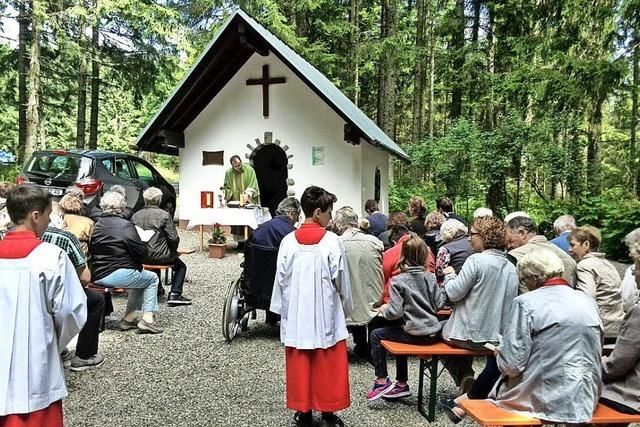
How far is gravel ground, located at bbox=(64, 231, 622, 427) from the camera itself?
14.2 feet

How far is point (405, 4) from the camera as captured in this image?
96.1 ft

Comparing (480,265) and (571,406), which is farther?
(480,265)

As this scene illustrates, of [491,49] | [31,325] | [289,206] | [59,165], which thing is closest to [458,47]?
[491,49]

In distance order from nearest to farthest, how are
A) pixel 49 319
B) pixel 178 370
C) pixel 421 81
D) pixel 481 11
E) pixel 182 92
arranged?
pixel 49 319
pixel 178 370
pixel 182 92
pixel 481 11
pixel 421 81

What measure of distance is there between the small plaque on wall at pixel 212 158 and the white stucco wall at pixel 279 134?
0.10 m

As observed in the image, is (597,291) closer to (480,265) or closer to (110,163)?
(480,265)

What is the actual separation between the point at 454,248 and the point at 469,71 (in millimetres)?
15707

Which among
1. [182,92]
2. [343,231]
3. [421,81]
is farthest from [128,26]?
[343,231]

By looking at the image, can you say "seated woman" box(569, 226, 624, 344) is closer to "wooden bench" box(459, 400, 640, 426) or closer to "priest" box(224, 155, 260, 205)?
"wooden bench" box(459, 400, 640, 426)

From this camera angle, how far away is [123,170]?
12.4 meters

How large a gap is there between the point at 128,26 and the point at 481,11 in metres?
12.5

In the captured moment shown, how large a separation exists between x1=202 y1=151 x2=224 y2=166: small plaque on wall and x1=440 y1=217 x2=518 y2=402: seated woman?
10.6 metres

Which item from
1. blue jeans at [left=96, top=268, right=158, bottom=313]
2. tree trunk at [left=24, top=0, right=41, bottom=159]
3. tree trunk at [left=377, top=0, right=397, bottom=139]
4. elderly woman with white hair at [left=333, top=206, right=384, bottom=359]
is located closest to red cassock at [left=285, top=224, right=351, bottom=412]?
elderly woman with white hair at [left=333, top=206, right=384, bottom=359]

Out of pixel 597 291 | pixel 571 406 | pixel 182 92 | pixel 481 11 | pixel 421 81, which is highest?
pixel 481 11
